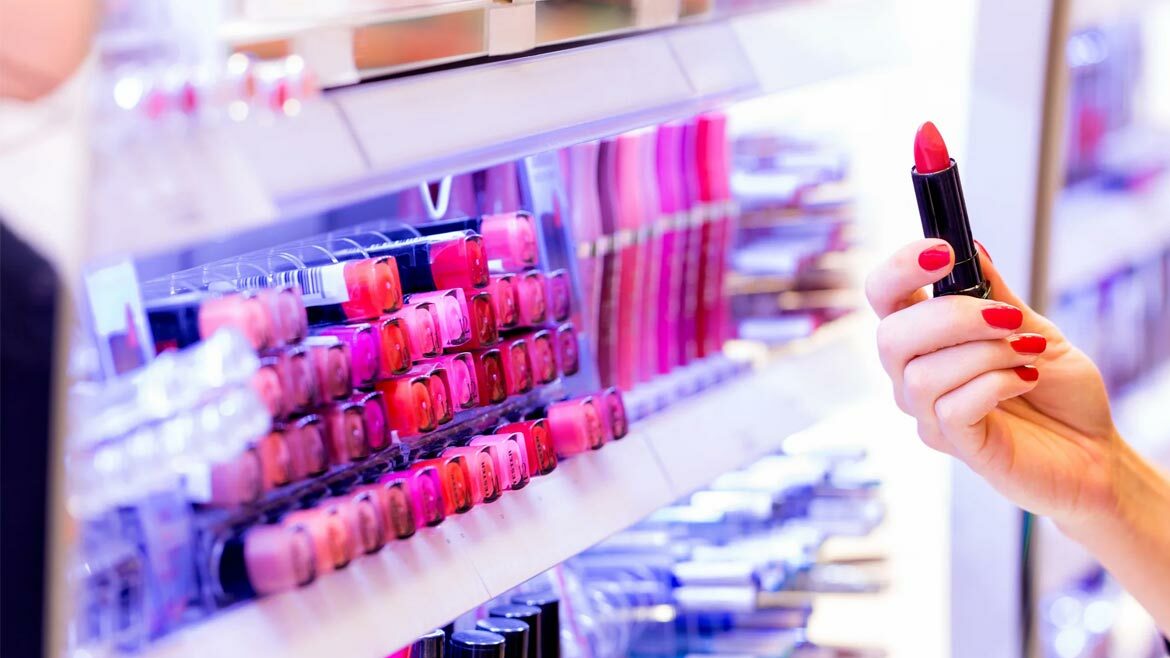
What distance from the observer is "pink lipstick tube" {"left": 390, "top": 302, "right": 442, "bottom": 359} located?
0.76 meters

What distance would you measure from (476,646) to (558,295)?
0.27 metres

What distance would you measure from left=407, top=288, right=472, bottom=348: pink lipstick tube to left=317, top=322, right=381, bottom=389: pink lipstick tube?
0.22ft

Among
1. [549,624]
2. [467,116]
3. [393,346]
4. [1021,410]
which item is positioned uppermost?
[467,116]

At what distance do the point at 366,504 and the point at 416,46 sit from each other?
10.4 inches

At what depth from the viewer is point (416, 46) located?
2.34 feet

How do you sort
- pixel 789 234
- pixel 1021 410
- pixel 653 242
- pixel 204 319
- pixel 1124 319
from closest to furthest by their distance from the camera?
1. pixel 204 319
2. pixel 1021 410
3. pixel 653 242
4. pixel 789 234
5. pixel 1124 319

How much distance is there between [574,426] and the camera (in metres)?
0.86

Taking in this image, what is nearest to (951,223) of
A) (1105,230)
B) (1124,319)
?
(1105,230)

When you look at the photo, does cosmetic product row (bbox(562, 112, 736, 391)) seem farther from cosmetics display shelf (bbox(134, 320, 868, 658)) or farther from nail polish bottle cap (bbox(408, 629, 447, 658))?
nail polish bottle cap (bbox(408, 629, 447, 658))

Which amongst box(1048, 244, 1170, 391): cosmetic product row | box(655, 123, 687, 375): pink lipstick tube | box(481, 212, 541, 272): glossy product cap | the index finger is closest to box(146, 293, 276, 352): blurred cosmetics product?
box(481, 212, 541, 272): glossy product cap

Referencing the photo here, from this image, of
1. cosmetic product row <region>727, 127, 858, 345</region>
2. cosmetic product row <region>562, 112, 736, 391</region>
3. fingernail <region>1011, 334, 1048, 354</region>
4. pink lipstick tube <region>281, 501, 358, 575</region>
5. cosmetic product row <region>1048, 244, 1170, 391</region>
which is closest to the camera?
pink lipstick tube <region>281, 501, 358, 575</region>

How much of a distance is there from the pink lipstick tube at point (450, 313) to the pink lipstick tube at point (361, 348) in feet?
0.22

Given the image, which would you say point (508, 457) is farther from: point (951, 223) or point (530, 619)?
point (951, 223)

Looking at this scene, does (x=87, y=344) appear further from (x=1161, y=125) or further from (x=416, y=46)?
(x=1161, y=125)
